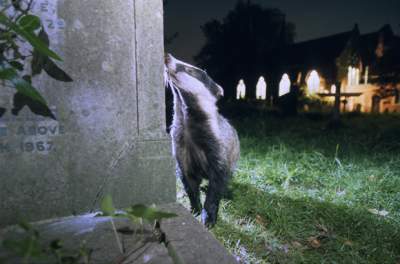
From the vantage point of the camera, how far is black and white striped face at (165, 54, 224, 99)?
285 cm

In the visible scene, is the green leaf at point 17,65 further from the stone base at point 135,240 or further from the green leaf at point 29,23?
the stone base at point 135,240

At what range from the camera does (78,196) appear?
6.40 feet

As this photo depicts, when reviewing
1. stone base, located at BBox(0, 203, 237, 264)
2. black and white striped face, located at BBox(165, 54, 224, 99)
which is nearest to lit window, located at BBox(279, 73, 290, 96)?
black and white striped face, located at BBox(165, 54, 224, 99)

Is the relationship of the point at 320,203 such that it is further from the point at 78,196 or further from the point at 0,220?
the point at 0,220

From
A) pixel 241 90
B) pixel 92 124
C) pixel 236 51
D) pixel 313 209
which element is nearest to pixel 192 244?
pixel 92 124

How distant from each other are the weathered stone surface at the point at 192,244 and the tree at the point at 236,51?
2403cm

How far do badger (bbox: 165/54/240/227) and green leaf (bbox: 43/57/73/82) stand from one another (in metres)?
1.19

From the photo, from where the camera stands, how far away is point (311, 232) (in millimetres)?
2816

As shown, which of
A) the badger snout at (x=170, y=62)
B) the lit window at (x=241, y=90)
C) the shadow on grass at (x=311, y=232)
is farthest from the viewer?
the lit window at (x=241, y=90)

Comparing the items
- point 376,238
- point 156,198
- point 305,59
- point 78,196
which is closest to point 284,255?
point 376,238

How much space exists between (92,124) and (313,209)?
2.44m

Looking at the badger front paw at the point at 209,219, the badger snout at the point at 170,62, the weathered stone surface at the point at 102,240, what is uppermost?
the badger snout at the point at 170,62

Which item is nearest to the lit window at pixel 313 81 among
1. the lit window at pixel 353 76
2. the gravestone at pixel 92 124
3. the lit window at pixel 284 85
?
the lit window at pixel 284 85

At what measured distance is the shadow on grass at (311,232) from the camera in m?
2.50
